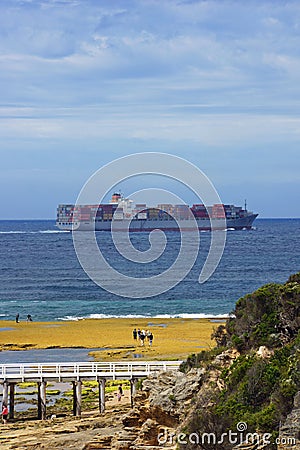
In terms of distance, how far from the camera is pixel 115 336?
3719 centimetres

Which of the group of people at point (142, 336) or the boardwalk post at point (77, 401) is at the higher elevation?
the group of people at point (142, 336)

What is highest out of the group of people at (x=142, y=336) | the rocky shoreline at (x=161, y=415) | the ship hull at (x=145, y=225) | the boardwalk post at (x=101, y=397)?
the ship hull at (x=145, y=225)

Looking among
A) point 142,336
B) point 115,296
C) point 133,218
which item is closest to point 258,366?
point 142,336

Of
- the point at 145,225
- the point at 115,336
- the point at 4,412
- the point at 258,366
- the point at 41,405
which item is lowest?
the point at 4,412

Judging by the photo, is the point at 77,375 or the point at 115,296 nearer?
the point at 77,375

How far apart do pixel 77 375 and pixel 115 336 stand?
15.3m

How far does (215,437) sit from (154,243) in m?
115

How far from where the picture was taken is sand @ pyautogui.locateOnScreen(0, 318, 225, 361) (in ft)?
104

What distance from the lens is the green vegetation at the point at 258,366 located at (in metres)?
10.6

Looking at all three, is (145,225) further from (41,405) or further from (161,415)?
(161,415)

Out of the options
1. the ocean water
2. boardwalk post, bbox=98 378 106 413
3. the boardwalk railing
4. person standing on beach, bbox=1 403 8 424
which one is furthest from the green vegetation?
the ocean water

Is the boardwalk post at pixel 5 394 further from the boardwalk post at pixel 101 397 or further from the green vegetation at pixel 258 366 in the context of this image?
the green vegetation at pixel 258 366

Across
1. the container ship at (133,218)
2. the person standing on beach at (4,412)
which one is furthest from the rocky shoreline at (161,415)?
the container ship at (133,218)

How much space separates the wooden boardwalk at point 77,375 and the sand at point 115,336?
7.24 meters
